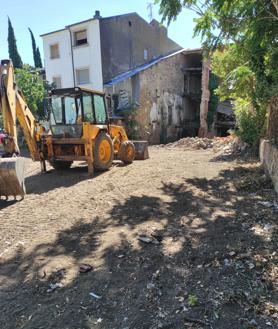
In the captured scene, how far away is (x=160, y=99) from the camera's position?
76.8ft

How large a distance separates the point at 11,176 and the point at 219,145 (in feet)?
39.7

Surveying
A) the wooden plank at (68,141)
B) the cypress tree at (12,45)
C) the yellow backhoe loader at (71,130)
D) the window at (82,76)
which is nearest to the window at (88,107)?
the yellow backhoe loader at (71,130)

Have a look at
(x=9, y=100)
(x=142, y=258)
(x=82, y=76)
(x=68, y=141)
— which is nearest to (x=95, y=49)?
(x=82, y=76)

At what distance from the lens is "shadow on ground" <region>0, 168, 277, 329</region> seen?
3.04 metres

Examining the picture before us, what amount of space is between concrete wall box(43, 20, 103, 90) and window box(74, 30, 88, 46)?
0.28 meters

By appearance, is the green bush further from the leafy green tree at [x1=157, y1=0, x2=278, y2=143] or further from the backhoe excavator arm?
the backhoe excavator arm

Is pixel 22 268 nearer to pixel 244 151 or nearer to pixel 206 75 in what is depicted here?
pixel 244 151

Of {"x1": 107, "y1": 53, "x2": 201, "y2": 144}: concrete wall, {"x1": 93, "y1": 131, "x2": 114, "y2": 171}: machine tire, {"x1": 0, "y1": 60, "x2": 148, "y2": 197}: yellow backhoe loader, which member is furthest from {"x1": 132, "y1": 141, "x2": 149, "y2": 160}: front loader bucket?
{"x1": 107, "y1": 53, "x2": 201, "y2": 144}: concrete wall

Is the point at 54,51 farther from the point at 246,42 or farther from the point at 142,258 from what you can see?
the point at 142,258

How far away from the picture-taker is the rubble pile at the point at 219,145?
13627 millimetres

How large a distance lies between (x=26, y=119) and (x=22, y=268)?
545 centimetres

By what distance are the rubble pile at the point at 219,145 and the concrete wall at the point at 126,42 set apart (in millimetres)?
6749

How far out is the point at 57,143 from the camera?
9695mm

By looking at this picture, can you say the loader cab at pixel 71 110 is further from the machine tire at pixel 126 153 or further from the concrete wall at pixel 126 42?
the concrete wall at pixel 126 42
